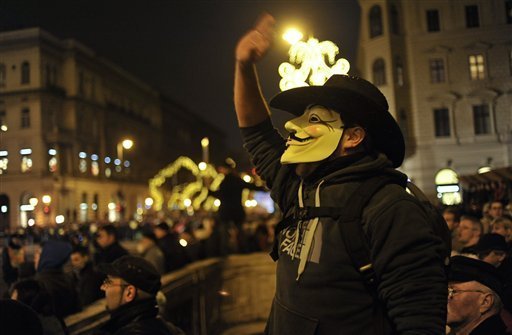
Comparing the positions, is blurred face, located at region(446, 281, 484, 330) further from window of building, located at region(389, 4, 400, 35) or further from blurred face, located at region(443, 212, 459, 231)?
window of building, located at region(389, 4, 400, 35)

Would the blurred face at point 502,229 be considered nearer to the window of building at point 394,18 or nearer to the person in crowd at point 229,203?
the person in crowd at point 229,203

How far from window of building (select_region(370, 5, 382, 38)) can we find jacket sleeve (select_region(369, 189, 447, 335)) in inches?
1211

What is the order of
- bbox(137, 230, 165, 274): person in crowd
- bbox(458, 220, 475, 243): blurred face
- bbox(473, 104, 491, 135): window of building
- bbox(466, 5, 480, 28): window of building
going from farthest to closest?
bbox(473, 104, 491, 135): window of building < bbox(466, 5, 480, 28): window of building < bbox(137, 230, 165, 274): person in crowd < bbox(458, 220, 475, 243): blurred face

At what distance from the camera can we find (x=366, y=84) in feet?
8.57

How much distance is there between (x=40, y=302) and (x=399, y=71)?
28.5 meters

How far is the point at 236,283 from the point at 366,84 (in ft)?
32.3

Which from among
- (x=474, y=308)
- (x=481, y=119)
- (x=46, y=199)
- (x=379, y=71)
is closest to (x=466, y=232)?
(x=474, y=308)

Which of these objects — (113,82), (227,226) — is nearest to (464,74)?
(227,226)

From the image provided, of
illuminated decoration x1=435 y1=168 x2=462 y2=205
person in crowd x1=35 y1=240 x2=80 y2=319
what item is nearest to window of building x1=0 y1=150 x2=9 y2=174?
person in crowd x1=35 y1=240 x2=80 y2=319

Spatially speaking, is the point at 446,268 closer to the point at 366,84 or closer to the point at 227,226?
the point at 366,84

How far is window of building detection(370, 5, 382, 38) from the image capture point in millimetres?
31844

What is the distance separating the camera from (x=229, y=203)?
45.4ft

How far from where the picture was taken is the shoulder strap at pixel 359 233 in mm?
2283

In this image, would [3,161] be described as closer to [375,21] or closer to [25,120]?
[25,120]
